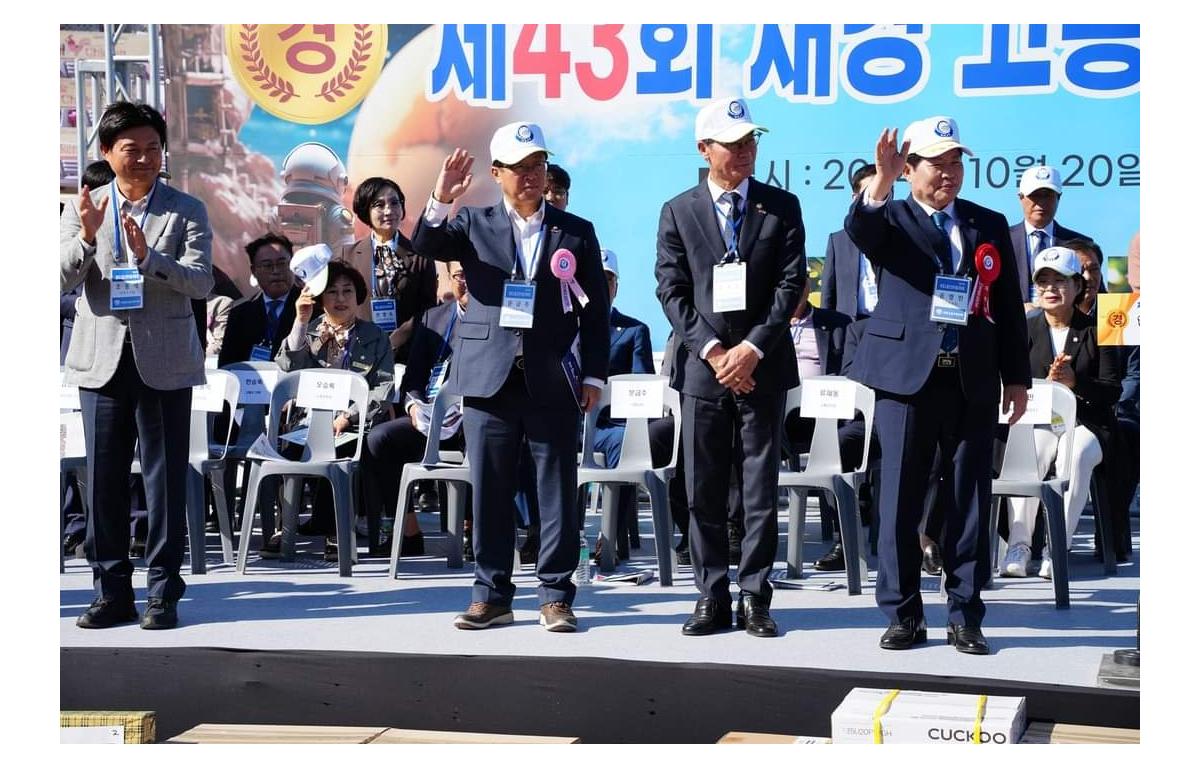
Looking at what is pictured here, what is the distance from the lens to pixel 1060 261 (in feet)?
Answer: 17.5

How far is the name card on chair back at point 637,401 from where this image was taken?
5.29 m

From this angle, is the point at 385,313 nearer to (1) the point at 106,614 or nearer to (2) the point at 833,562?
(2) the point at 833,562

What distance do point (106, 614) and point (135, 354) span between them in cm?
78

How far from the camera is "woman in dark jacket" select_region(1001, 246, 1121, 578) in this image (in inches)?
206

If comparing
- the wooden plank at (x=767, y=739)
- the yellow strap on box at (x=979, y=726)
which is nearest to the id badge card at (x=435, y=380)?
the wooden plank at (x=767, y=739)

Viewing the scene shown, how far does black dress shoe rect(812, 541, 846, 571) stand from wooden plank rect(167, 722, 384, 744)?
221cm

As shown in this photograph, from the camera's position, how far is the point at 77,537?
5.78 meters

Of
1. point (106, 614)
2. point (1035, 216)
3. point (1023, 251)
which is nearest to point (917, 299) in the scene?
→ point (1023, 251)

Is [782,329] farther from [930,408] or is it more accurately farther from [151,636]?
[151,636]

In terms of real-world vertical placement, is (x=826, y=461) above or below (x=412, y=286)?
below

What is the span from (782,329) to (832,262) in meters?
1.70

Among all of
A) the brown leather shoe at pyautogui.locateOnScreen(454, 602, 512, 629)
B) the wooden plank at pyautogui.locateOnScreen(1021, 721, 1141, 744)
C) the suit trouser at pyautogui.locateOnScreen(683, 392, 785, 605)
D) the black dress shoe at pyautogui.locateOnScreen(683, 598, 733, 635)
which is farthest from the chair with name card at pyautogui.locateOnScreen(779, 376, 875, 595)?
the wooden plank at pyautogui.locateOnScreen(1021, 721, 1141, 744)

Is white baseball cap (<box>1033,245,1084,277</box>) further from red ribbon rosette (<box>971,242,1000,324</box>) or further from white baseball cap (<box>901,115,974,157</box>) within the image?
white baseball cap (<box>901,115,974,157</box>)

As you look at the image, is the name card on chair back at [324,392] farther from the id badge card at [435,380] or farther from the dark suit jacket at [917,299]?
the dark suit jacket at [917,299]
